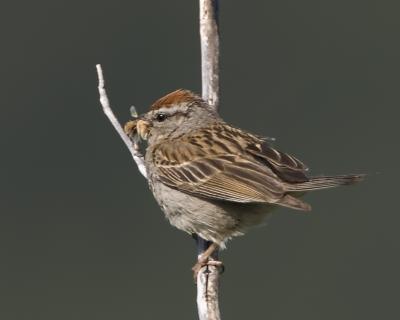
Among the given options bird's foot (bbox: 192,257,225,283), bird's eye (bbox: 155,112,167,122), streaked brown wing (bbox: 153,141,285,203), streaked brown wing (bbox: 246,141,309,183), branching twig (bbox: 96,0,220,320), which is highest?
branching twig (bbox: 96,0,220,320)

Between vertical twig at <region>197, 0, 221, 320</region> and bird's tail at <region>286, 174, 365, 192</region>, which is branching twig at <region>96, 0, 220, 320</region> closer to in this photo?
vertical twig at <region>197, 0, 221, 320</region>

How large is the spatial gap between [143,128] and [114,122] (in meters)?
0.29

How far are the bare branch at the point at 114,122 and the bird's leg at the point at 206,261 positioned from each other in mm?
791

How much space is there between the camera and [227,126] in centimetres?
816

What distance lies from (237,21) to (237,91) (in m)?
1.78

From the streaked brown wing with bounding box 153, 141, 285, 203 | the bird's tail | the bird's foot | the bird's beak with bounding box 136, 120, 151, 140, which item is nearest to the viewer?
the bird's tail

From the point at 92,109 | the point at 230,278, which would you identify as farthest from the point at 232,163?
the point at 92,109

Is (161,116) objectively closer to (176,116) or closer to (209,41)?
(176,116)

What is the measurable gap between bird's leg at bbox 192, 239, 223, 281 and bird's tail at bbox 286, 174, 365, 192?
25.4 inches

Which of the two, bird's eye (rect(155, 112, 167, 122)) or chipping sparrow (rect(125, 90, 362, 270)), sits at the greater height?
bird's eye (rect(155, 112, 167, 122))

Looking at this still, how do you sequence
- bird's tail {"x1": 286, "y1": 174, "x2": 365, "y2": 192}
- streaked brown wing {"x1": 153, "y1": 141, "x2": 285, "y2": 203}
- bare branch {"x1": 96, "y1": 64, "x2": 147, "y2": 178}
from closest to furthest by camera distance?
bird's tail {"x1": 286, "y1": 174, "x2": 365, "y2": 192} → streaked brown wing {"x1": 153, "y1": 141, "x2": 285, "y2": 203} → bare branch {"x1": 96, "y1": 64, "x2": 147, "y2": 178}

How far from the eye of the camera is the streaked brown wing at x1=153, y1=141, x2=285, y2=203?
7.30 m

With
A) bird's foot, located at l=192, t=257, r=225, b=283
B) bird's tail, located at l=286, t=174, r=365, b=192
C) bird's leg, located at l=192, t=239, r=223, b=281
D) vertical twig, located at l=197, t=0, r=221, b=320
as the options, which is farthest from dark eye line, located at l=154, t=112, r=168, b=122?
bird's tail, located at l=286, t=174, r=365, b=192

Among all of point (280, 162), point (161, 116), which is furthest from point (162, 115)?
point (280, 162)
